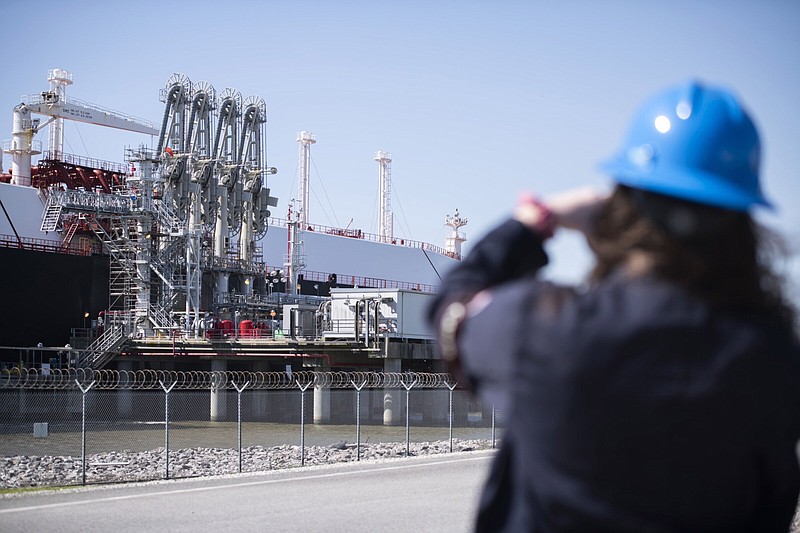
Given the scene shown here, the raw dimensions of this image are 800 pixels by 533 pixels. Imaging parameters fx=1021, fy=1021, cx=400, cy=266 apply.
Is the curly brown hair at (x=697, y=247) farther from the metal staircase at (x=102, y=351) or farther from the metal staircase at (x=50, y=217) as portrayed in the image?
the metal staircase at (x=50, y=217)

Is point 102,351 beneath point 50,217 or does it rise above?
beneath

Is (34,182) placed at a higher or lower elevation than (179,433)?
higher

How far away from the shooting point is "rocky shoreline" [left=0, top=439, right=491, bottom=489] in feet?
63.0

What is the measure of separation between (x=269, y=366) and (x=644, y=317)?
180ft

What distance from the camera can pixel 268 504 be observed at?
45.4 ft

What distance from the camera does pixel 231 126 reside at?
232ft

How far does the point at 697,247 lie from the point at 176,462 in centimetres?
2289

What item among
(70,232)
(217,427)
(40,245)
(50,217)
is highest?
(50,217)

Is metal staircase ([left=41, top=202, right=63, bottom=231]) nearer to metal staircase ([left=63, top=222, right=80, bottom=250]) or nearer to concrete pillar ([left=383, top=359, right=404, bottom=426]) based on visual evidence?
metal staircase ([left=63, top=222, right=80, bottom=250])

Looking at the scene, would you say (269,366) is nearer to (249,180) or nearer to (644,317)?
(249,180)

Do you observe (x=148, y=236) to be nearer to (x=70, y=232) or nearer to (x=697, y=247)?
(x=70, y=232)

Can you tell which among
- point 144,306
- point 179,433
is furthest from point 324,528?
point 144,306

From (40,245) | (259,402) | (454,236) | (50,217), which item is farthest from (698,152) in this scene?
(454,236)

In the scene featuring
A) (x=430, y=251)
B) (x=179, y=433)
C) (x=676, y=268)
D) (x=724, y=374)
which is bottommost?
(x=179, y=433)
